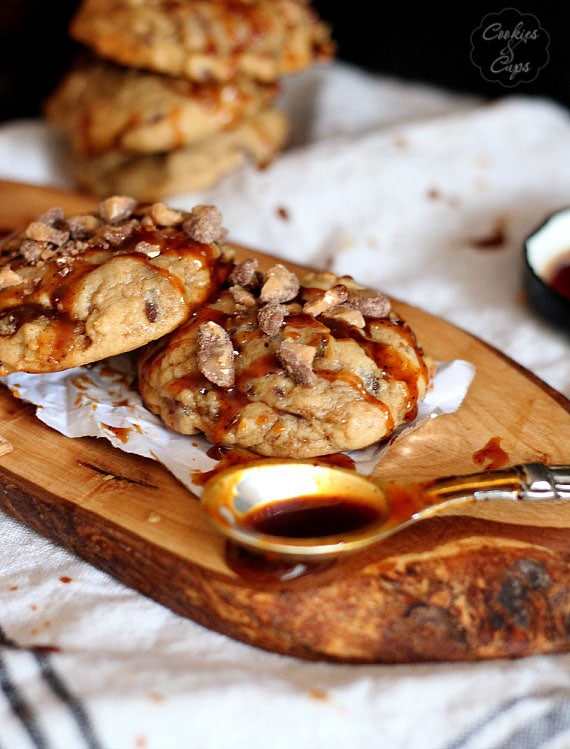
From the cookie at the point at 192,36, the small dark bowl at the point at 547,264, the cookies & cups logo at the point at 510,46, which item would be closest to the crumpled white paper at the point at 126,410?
the small dark bowl at the point at 547,264

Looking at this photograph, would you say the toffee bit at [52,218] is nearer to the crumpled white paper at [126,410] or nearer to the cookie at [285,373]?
the crumpled white paper at [126,410]

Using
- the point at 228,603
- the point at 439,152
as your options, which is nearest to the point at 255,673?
the point at 228,603

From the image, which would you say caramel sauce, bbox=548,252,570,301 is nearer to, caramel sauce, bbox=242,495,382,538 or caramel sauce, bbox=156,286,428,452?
caramel sauce, bbox=156,286,428,452

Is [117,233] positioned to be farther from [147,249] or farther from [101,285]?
[101,285]

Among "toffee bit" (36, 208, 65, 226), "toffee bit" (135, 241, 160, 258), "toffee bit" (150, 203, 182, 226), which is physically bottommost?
"toffee bit" (36, 208, 65, 226)

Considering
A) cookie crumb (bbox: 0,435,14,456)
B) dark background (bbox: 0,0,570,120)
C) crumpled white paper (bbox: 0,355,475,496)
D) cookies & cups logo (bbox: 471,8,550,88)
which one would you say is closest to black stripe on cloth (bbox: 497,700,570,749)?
crumpled white paper (bbox: 0,355,475,496)

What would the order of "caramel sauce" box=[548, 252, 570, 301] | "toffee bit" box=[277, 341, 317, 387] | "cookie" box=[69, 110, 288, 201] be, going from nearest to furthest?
"toffee bit" box=[277, 341, 317, 387] → "caramel sauce" box=[548, 252, 570, 301] → "cookie" box=[69, 110, 288, 201]

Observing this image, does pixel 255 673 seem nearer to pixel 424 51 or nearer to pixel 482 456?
pixel 482 456

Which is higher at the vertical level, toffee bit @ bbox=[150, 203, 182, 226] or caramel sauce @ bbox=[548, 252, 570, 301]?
toffee bit @ bbox=[150, 203, 182, 226]
